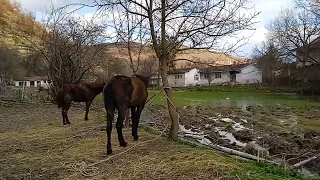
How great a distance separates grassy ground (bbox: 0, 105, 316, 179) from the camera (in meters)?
5.44

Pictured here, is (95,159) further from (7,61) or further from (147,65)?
(7,61)

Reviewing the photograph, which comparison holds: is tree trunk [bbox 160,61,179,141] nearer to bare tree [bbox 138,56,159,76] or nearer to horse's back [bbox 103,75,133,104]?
horse's back [bbox 103,75,133,104]

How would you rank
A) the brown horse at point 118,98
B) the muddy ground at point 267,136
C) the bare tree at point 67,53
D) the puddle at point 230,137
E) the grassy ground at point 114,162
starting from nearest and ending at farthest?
the grassy ground at point 114,162, the brown horse at point 118,98, the muddy ground at point 267,136, the puddle at point 230,137, the bare tree at point 67,53

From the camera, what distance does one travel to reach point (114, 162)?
6191 mm

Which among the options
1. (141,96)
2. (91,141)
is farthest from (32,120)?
(141,96)

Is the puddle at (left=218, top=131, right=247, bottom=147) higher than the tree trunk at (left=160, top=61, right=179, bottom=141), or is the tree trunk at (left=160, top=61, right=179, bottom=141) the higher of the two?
the tree trunk at (left=160, top=61, right=179, bottom=141)

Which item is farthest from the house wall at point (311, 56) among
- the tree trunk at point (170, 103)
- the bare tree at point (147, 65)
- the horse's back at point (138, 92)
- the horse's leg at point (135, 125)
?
the horse's leg at point (135, 125)

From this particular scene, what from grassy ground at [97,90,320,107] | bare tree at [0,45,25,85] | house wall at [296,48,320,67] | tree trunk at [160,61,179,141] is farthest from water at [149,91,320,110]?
bare tree at [0,45,25,85]

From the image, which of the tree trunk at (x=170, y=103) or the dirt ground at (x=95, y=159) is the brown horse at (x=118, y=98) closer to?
the dirt ground at (x=95, y=159)

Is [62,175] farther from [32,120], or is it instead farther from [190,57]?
[32,120]

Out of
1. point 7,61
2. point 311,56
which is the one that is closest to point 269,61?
point 311,56

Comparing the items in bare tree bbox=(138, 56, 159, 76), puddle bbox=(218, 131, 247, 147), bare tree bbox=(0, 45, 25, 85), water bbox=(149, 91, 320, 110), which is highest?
bare tree bbox=(0, 45, 25, 85)

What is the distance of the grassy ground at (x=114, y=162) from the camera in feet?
17.9

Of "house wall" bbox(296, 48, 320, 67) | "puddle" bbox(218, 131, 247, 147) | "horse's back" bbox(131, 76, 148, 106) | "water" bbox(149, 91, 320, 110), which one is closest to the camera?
"horse's back" bbox(131, 76, 148, 106)
